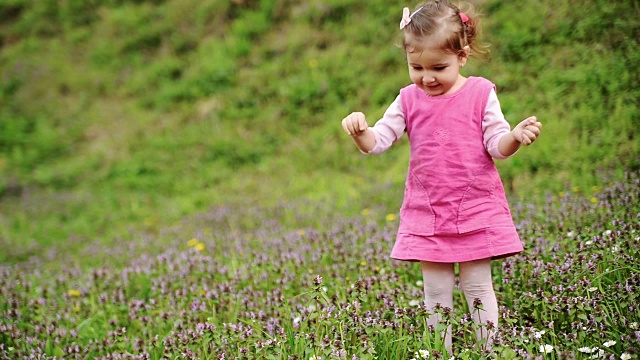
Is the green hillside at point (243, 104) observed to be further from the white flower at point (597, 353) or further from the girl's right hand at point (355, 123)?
the girl's right hand at point (355, 123)

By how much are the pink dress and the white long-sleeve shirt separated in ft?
0.10

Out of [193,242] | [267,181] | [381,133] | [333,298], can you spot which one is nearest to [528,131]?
[381,133]

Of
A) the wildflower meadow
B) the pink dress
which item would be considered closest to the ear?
the pink dress

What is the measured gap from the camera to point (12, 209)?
9.51m

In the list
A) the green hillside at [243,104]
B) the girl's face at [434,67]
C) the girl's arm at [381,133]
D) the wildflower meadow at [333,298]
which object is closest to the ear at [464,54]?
the girl's face at [434,67]

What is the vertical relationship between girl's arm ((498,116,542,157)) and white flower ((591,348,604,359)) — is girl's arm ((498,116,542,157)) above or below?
above

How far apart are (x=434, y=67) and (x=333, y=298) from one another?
1.28m

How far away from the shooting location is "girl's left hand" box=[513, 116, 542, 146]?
114 inches

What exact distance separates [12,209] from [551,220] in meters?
7.77

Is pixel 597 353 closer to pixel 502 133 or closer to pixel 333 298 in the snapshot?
pixel 502 133

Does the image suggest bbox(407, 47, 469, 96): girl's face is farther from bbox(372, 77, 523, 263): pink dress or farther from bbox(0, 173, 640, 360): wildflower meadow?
bbox(0, 173, 640, 360): wildflower meadow

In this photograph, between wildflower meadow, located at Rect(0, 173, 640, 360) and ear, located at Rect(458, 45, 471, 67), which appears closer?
wildflower meadow, located at Rect(0, 173, 640, 360)

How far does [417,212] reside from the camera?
3.28 meters

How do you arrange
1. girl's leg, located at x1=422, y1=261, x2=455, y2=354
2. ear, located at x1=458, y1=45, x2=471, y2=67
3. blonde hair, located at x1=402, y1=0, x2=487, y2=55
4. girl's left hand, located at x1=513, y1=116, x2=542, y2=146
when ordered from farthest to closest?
girl's leg, located at x1=422, y1=261, x2=455, y2=354 < ear, located at x1=458, y1=45, x2=471, y2=67 < blonde hair, located at x1=402, y1=0, x2=487, y2=55 < girl's left hand, located at x1=513, y1=116, x2=542, y2=146
